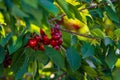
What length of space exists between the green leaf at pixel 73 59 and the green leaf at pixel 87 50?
0.14 ft

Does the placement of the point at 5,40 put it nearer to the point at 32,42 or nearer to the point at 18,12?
the point at 32,42

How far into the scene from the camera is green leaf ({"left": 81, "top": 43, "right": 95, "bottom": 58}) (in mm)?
1379

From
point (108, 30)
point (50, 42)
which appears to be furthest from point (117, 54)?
point (108, 30)

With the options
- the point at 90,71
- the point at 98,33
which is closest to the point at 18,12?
the point at 98,33

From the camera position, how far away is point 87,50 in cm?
136

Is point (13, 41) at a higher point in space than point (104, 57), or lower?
higher

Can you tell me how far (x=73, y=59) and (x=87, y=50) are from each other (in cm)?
8

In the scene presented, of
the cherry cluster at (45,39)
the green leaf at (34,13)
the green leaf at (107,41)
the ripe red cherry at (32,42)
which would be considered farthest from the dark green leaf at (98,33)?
the green leaf at (34,13)

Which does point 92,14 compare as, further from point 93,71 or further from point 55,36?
point 55,36

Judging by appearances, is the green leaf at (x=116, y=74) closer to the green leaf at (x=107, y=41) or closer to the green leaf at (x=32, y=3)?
the green leaf at (x=107, y=41)

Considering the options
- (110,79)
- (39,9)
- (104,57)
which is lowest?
(110,79)

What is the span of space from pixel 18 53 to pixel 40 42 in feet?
0.55

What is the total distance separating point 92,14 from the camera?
5.90 feet

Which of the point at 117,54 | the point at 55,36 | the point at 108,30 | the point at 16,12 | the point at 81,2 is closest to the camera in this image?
the point at 16,12
